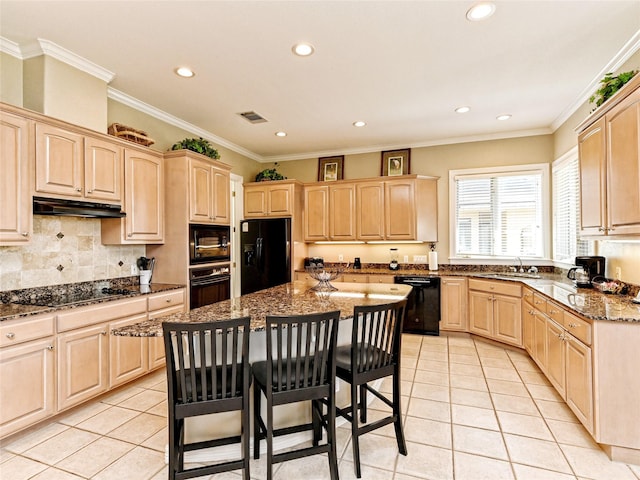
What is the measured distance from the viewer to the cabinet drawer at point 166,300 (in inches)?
127

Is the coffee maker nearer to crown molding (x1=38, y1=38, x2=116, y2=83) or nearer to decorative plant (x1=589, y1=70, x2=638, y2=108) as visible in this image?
decorative plant (x1=589, y1=70, x2=638, y2=108)

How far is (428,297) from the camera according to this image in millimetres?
4668

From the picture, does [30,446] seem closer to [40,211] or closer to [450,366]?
[40,211]

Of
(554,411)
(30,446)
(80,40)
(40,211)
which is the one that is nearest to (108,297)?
(40,211)

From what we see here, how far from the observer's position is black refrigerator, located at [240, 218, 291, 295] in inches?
204

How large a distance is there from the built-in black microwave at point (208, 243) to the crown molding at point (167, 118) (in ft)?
4.45

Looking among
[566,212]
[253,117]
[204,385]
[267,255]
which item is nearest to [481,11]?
[253,117]

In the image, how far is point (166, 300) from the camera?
338cm

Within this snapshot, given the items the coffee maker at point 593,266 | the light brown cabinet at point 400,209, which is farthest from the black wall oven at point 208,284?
the coffee maker at point 593,266

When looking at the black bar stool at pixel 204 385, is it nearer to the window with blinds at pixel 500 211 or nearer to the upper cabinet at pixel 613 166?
the upper cabinet at pixel 613 166

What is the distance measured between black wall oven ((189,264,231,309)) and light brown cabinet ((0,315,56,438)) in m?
1.40

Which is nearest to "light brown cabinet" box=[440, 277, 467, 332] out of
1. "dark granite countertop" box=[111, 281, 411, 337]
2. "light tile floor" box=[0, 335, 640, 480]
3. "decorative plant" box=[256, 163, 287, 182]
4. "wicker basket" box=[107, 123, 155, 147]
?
"light tile floor" box=[0, 335, 640, 480]

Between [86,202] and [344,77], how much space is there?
2.54 m

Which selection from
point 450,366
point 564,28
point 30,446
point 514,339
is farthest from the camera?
point 514,339
